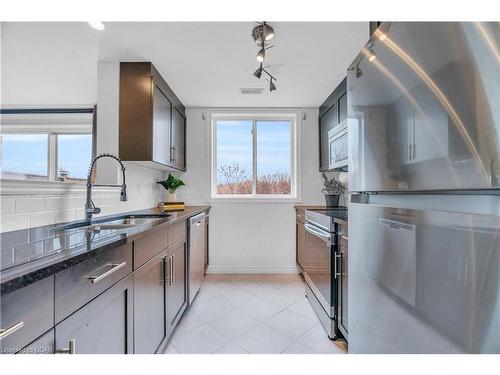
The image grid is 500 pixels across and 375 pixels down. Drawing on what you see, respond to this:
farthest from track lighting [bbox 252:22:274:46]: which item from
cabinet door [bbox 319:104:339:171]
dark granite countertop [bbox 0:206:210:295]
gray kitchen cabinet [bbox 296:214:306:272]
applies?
gray kitchen cabinet [bbox 296:214:306:272]

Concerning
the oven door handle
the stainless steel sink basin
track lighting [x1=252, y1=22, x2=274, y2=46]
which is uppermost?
track lighting [x1=252, y1=22, x2=274, y2=46]

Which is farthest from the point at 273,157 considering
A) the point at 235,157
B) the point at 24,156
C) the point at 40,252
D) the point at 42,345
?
the point at 42,345

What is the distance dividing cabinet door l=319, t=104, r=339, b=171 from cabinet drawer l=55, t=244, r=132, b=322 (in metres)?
2.41

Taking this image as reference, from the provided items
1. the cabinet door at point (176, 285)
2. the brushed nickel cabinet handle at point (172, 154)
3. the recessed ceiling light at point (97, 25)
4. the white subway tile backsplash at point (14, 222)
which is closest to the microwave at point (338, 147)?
the cabinet door at point (176, 285)

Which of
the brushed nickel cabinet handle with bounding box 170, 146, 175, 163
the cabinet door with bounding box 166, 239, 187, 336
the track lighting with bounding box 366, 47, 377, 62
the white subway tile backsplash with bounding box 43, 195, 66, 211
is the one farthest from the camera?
the brushed nickel cabinet handle with bounding box 170, 146, 175, 163

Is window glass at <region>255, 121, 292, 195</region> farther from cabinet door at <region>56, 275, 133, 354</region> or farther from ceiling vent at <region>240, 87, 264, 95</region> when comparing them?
cabinet door at <region>56, 275, 133, 354</region>

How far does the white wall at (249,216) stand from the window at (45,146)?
163cm

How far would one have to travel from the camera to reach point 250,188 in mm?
3402

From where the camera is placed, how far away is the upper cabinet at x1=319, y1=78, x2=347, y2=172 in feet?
7.92

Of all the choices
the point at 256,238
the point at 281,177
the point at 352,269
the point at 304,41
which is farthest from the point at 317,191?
the point at 352,269

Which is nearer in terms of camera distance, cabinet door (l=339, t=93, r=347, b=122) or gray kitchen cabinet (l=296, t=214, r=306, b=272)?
cabinet door (l=339, t=93, r=347, b=122)

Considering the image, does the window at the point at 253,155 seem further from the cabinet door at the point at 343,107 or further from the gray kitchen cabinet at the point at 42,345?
the gray kitchen cabinet at the point at 42,345

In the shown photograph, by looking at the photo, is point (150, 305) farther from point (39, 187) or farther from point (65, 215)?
point (39, 187)
